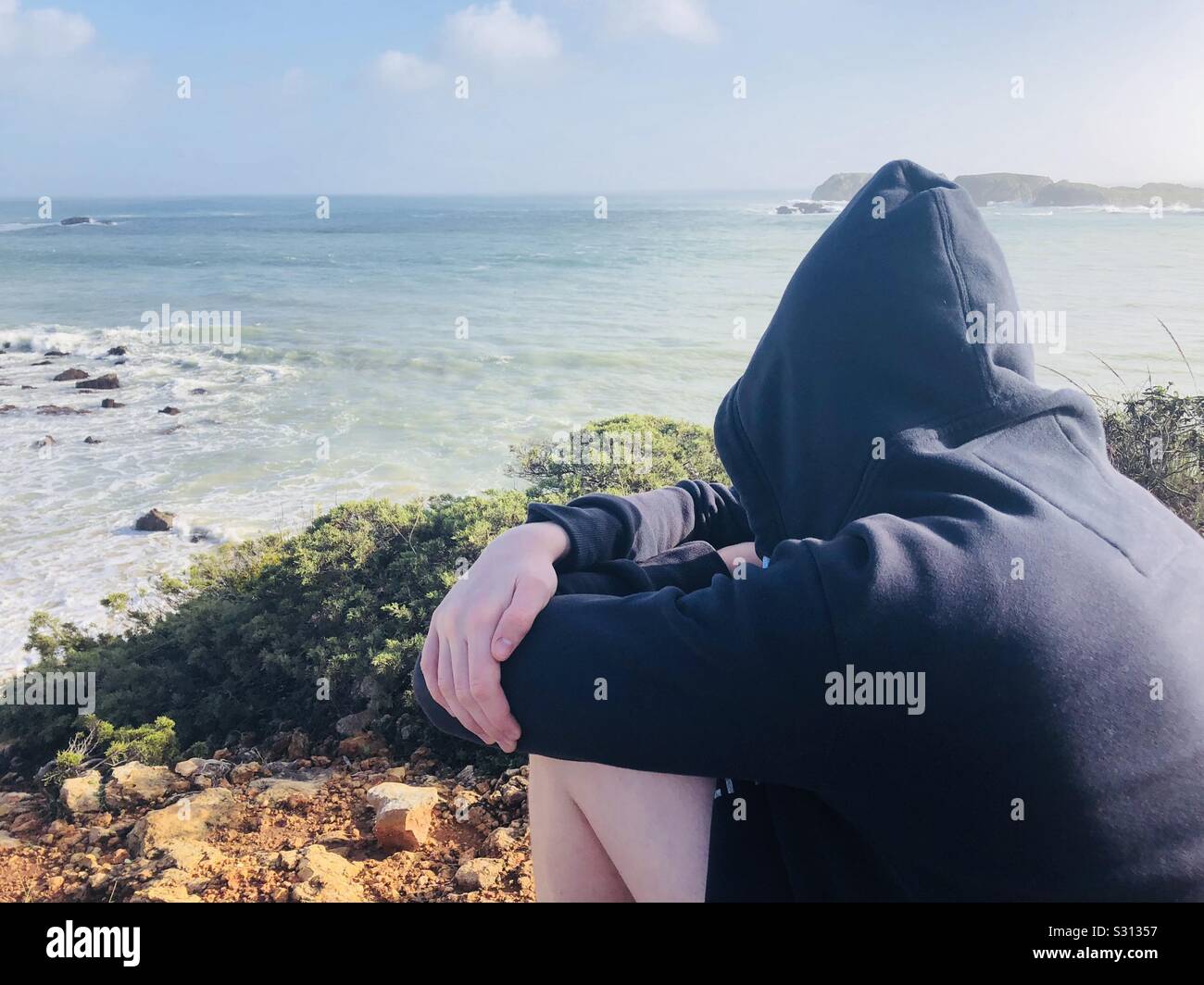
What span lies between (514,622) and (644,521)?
555mm

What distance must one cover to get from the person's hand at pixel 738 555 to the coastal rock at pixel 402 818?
1.35m

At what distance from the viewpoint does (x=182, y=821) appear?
9.09ft

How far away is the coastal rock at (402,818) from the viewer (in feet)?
8.62

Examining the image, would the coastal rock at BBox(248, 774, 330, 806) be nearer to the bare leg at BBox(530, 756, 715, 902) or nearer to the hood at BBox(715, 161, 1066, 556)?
the bare leg at BBox(530, 756, 715, 902)

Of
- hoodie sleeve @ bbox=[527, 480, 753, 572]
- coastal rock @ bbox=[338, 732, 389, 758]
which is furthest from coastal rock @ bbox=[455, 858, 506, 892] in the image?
hoodie sleeve @ bbox=[527, 480, 753, 572]

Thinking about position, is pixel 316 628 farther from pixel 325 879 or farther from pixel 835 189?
pixel 835 189

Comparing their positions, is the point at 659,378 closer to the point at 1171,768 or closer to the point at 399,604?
the point at 399,604

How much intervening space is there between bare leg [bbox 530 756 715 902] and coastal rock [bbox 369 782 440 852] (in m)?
1.15

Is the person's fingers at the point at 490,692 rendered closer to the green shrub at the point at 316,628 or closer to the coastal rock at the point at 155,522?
the green shrub at the point at 316,628

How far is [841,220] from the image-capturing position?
61.0 inches

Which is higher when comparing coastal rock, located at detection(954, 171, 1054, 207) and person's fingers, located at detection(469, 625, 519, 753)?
coastal rock, located at detection(954, 171, 1054, 207)

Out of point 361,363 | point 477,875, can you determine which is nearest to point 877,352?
point 477,875

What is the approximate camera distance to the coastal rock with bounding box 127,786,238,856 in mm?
2725

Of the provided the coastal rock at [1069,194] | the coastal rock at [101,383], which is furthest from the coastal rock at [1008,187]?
the coastal rock at [101,383]
